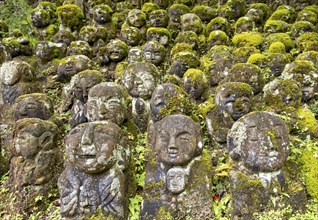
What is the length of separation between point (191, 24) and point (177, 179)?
10.4 metres

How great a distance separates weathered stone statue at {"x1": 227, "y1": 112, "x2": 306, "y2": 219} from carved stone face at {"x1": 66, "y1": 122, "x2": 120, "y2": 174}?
1894 mm

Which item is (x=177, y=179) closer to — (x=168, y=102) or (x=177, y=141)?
(x=177, y=141)

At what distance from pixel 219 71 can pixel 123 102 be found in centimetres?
441

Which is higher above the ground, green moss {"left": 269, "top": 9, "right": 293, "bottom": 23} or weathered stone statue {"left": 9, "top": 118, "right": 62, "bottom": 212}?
weathered stone statue {"left": 9, "top": 118, "right": 62, "bottom": 212}

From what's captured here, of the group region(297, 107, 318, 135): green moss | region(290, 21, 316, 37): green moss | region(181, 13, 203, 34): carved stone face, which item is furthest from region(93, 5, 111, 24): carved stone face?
region(297, 107, 318, 135): green moss

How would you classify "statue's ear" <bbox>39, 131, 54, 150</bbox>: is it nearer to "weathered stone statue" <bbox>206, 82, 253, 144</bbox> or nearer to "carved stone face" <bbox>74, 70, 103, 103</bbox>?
"carved stone face" <bbox>74, 70, 103, 103</bbox>

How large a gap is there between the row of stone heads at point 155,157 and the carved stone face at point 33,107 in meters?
2.38

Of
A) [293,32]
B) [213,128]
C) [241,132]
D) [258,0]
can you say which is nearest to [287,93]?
[213,128]

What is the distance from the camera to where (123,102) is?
20.6ft

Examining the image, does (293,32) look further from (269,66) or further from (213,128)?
(213,128)

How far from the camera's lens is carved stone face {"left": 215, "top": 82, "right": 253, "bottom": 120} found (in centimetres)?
627

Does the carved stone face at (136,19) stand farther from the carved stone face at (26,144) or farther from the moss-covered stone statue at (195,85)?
the carved stone face at (26,144)

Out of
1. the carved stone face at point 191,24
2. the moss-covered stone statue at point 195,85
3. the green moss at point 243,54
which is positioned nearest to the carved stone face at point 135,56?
the moss-covered stone statue at point 195,85

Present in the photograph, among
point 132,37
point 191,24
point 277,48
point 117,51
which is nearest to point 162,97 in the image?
point 117,51
